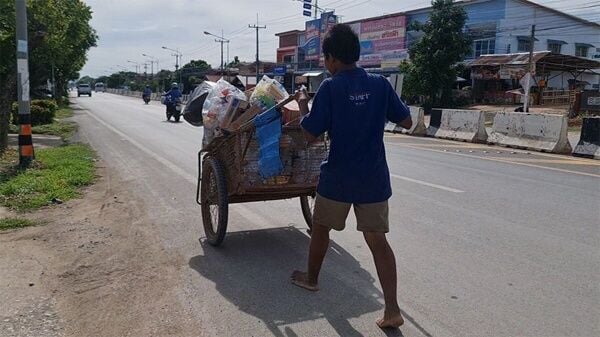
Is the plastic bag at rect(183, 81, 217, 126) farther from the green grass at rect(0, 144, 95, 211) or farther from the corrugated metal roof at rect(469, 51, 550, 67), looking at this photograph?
the corrugated metal roof at rect(469, 51, 550, 67)

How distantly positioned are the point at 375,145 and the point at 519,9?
155ft

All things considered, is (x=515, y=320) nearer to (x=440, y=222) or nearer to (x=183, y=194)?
(x=440, y=222)

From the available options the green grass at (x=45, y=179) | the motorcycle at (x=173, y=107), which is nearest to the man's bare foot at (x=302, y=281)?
the green grass at (x=45, y=179)

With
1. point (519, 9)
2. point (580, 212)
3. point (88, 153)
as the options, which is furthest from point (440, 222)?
point (519, 9)

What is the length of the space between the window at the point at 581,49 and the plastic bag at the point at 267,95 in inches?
2146

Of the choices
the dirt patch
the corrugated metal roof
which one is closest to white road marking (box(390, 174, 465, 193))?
the dirt patch

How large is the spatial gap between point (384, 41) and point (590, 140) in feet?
137

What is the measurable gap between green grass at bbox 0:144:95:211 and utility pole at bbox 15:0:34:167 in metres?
0.27

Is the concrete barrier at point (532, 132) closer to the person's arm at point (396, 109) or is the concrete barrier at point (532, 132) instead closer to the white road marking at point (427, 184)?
the white road marking at point (427, 184)

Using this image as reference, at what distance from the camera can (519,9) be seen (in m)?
45.9

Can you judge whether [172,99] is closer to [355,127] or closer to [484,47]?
[355,127]

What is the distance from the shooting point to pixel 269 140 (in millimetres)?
4984

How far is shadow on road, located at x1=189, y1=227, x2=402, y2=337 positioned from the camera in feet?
12.8

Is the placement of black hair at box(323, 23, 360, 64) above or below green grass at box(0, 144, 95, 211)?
above
